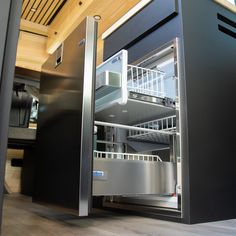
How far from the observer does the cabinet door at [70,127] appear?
34.0 inches

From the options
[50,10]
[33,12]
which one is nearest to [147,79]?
[50,10]

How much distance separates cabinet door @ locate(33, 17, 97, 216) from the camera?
0.86 metres

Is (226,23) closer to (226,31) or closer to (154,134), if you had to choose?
(226,31)

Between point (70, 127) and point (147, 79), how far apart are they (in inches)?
25.8

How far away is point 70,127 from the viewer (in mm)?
970

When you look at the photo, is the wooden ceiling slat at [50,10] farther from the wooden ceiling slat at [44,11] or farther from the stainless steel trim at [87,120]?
the stainless steel trim at [87,120]

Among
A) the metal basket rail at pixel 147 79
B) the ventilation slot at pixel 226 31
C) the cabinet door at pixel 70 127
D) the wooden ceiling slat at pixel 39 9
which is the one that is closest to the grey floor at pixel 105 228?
the cabinet door at pixel 70 127

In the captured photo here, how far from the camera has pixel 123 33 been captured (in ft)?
5.25

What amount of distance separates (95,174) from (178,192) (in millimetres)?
341

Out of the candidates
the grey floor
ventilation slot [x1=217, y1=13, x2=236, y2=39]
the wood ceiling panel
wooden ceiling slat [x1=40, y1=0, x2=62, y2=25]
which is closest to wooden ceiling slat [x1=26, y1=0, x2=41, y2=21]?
the wood ceiling panel

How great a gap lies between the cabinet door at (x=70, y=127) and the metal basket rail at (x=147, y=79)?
0.43 metres

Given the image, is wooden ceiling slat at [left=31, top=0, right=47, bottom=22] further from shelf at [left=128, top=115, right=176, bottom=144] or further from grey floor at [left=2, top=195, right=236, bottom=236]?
grey floor at [left=2, top=195, right=236, bottom=236]

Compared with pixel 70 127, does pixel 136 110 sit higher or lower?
higher

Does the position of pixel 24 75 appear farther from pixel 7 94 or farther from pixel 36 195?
pixel 7 94
